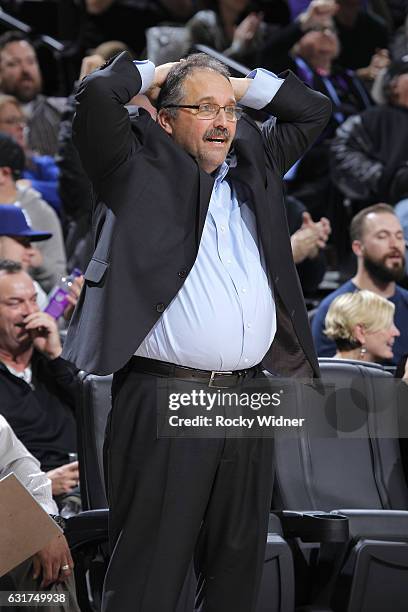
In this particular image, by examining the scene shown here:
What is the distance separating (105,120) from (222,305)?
0.50m

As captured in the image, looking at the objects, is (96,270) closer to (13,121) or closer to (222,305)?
(222,305)

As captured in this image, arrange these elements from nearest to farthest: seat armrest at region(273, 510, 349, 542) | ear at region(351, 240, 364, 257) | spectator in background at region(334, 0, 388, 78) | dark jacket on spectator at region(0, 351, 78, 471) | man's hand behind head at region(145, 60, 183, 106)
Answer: man's hand behind head at region(145, 60, 183, 106) < seat armrest at region(273, 510, 349, 542) < dark jacket on spectator at region(0, 351, 78, 471) < ear at region(351, 240, 364, 257) < spectator in background at region(334, 0, 388, 78)

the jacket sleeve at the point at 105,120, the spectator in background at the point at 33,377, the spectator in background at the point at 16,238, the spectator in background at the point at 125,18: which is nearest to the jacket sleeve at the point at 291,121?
the jacket sleeve at the point at 105,120

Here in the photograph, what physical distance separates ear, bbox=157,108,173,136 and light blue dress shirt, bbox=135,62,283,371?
83 millimetres

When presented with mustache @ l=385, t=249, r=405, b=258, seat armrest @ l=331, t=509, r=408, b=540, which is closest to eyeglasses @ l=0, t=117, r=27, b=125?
mustache @ l=385, t=249, r=405, b=258

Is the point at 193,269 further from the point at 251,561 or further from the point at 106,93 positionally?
the point at 251,561

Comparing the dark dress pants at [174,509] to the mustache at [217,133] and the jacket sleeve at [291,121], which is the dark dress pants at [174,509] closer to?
the mustache at [217,133]

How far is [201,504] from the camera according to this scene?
2787mm

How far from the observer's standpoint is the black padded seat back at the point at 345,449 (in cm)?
418

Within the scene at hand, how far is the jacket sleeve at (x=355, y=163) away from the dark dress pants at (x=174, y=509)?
4531 mm

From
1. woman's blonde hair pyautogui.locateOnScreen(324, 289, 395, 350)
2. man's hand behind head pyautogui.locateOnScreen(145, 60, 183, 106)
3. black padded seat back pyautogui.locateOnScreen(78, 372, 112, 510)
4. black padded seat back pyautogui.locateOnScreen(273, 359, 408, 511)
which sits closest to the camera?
man's hand behind head pyautogui.locateOnScreen(145, 60, 183, 106)

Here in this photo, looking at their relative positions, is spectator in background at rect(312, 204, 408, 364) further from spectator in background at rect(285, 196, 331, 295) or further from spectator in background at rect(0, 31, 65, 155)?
spectator in background at rect(0, 31, 65, 155)

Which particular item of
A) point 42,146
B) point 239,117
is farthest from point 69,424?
point 42,146

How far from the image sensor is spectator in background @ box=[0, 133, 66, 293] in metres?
6.16
